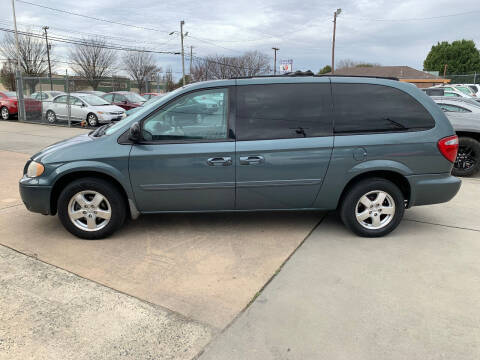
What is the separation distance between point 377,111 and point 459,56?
65.9m

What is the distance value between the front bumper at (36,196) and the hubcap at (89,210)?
0.81 ft

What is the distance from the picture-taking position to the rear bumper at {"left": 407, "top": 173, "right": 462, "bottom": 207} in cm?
403

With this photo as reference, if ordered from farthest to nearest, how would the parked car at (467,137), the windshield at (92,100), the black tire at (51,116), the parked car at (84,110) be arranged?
the black tire at (51,116)
the windshield at (92,100)
the parked car at (84,110)
the parked car at (467,137)

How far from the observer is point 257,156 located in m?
3.87

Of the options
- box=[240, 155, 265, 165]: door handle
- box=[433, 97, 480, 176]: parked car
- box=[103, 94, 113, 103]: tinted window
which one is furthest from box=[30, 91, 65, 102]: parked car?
box=[433, 97, 480, 176]: parked car

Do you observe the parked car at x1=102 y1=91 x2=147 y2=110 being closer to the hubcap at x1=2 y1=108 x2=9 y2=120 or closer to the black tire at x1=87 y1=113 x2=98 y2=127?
the black tire at x1=87 y1=113 x2=98 y2=127

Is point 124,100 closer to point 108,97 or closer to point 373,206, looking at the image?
point 108,97

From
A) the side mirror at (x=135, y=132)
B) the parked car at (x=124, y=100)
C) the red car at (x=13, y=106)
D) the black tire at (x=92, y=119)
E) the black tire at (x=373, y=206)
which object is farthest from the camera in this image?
the parked car at (x=124, y=100)

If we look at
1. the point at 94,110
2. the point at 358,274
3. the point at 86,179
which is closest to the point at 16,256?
the point at 86,179

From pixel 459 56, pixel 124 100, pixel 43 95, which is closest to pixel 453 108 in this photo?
pixel 124 100

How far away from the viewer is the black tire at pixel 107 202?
3.90m

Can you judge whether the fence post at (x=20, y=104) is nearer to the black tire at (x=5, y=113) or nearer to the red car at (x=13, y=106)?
the red car at (x=13, y=106)

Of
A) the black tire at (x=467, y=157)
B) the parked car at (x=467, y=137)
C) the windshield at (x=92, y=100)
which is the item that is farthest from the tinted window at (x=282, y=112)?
the windshield at (x=92, y=100)

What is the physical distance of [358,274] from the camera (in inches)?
133
